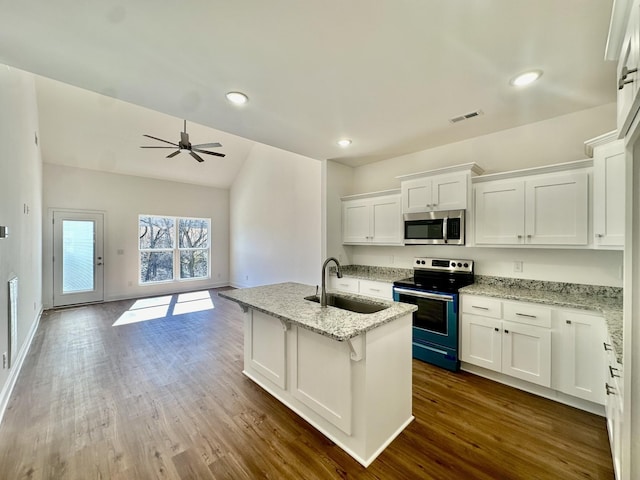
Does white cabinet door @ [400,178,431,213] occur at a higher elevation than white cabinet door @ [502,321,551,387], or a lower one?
higher

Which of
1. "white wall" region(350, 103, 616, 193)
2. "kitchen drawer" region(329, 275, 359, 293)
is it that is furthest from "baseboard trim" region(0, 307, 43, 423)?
"white wall" region(350, 103, 616, 193)

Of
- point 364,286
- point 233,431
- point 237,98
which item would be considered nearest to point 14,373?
point 233,431

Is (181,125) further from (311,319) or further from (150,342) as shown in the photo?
(311,319)

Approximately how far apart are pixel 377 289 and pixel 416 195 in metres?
1.31

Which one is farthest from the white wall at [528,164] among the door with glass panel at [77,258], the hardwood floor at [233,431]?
the door with glass panel at [77,258]

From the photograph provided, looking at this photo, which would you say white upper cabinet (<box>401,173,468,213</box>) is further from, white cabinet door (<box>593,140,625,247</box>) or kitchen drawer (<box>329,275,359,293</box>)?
kitchen drawer (<box>329,275,359,293</box>)

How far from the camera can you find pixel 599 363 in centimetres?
208

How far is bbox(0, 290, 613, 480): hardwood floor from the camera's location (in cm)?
166

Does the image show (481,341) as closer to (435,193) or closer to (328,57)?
(435,193)

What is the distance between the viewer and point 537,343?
2.36 m

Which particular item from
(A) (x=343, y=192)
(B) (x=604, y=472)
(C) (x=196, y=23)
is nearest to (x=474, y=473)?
(B) (x=604, y=472)

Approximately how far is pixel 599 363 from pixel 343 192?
3419 millimetres

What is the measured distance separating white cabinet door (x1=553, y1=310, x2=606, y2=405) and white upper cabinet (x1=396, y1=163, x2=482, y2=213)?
141cm

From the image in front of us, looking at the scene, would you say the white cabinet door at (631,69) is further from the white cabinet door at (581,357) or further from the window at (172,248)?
the window at (172,248)
